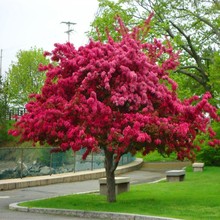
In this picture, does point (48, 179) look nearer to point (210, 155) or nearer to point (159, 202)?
point (159, 202)

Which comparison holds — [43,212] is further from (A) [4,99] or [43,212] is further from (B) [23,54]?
(B) [23,54]

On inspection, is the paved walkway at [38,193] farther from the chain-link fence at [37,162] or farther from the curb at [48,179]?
the chain-link fence at [37,162]

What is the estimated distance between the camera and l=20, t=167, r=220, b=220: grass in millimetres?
12752

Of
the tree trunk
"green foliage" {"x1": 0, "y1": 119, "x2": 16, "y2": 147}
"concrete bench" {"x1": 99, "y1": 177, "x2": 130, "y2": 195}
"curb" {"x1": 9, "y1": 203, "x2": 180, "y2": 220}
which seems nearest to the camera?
"curb" {"x1": 9, "y1": 203, "x2": 180, "y2": 220}

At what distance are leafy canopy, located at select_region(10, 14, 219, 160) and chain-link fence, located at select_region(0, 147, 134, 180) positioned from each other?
335 inches

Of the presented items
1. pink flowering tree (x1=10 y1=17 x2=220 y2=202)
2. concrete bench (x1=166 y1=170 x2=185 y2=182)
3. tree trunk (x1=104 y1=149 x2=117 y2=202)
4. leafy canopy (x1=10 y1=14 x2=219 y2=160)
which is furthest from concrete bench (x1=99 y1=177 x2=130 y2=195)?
concrete bench (x1=166 y1=170 x2=185 y2=182)

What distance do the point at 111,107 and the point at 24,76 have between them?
50.3 metres

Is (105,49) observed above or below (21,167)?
above

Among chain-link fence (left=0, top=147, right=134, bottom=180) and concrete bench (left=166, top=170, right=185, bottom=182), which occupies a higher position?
chain-link fence (left=0, top=147, right=134, bottom=180)

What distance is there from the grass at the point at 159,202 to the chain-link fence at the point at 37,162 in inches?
234

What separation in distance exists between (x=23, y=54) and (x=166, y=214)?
5499 cm

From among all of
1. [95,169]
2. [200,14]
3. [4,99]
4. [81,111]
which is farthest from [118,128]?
[4,99]

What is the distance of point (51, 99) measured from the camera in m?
13.9

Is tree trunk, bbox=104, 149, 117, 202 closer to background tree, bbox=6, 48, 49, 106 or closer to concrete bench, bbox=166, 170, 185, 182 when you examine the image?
concrete bench, bbox=166, 170, 185, 182
